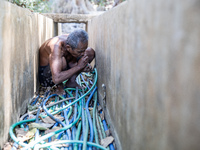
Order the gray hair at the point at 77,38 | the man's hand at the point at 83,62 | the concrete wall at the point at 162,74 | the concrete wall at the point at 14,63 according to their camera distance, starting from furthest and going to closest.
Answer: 1. the man's hand at the point at 83,62
2. the gray hair at the point at 77,38
3. the concrete wall at the point at 14,63
4. the concrete wall at the point at 162,74

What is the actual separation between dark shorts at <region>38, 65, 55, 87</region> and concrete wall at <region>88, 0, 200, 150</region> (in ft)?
8.50

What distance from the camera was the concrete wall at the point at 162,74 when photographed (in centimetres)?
70

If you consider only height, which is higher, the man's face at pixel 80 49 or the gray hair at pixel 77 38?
the gray hair at pixel 77 38

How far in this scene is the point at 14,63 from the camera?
2.40m

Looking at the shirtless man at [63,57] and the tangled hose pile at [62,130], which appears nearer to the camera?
the tangled hose pile at [62,130]

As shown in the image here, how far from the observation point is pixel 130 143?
59.7 inches

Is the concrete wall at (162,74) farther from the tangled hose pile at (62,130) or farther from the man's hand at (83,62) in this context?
the man's hand at (83,62)

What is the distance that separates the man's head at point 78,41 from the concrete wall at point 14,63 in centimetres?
64

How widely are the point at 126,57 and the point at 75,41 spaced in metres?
1.81

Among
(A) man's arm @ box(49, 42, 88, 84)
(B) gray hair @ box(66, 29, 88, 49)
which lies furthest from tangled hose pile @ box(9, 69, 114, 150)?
(B) gray hair @ box(66, 29, 88, 49)

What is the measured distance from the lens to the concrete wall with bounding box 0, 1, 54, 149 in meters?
2.00

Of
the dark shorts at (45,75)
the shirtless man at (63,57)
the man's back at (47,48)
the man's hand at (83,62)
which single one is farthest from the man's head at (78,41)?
the dark shorts at (45,75)

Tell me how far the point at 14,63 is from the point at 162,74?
1.94 meters

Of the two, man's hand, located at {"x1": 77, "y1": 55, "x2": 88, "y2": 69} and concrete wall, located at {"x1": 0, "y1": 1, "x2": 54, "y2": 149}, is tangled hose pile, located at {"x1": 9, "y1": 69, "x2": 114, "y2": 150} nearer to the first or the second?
concrete wall, located at {"x1": 0, "y1": 1, "x2": 54, "y2": 149}
